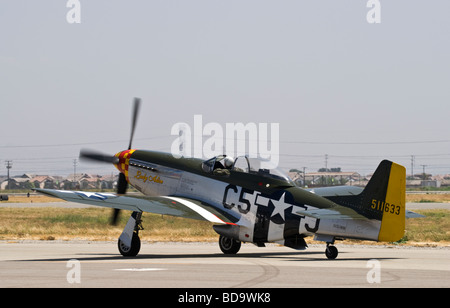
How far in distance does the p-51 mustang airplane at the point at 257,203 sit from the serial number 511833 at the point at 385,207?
0.08 ft

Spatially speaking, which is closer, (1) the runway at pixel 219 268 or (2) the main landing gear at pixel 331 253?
(1) the runway at pixel 219 268

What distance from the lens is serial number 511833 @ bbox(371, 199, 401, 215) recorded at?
19.6 meters

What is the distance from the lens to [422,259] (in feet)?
69.6

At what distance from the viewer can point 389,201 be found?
19.7 metres

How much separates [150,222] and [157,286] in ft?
99.1

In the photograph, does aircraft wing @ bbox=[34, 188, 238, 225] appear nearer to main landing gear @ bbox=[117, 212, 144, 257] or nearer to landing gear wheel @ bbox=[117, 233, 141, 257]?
main landing gear @ bbox=[117, 212, 144, 257]

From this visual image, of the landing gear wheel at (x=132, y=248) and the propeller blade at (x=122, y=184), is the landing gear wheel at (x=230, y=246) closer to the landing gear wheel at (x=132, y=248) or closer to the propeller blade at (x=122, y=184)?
the landing gear wheel at (x=132, y=248)

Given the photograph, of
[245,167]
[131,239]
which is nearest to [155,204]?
[131,239]

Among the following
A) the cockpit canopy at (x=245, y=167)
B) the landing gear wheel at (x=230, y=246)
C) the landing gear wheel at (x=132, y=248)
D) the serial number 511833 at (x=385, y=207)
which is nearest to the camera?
the serial number 511833 at (x=385, y=207)

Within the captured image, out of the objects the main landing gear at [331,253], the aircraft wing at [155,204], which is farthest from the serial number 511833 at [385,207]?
the aircraft wing at [155,204]

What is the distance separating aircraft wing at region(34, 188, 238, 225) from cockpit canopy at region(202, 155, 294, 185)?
109 cm

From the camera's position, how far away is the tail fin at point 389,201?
64.4 ft

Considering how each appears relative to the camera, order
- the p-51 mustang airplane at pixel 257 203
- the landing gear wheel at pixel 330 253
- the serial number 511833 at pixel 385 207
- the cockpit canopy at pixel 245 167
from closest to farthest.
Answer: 1. the serial number 511833 at pixel 385 207
2. the p-51 mustang airplane at pixel 257 203
3. the landing gear wheel at pixel 330 253
4. the cockpit canopy at pixel 245 167
